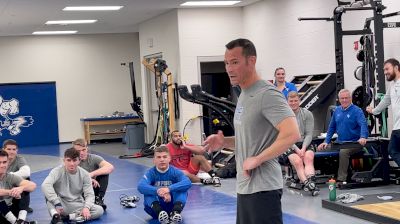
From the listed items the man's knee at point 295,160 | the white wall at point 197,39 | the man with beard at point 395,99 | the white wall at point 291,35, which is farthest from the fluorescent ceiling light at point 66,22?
the man with beard at point 395,99

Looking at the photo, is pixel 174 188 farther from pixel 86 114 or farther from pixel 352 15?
pixel 86 114

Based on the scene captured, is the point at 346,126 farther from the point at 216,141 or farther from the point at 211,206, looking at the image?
the point at 216,141

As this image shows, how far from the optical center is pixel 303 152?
27.9 ft

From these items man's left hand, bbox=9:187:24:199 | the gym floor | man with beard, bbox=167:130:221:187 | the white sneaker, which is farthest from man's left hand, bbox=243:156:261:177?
man with beard, bbox=167:130:221:187

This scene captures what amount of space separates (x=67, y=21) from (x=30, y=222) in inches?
372

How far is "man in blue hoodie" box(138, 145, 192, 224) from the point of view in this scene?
22.5ft

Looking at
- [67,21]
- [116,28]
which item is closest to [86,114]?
[116,28]

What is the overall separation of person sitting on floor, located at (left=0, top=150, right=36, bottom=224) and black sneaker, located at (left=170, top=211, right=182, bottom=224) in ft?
5.20

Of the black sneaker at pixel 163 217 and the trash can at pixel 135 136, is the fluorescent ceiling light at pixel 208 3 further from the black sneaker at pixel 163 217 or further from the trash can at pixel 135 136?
the black sneaker at pixel 163 217

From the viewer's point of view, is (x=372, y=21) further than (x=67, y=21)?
No

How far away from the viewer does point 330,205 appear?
7.14 m

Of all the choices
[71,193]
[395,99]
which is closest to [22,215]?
[71,193]

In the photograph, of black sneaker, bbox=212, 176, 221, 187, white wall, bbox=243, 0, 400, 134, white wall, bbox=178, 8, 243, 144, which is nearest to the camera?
black sneaker, bbox=212, 176, 221, 187

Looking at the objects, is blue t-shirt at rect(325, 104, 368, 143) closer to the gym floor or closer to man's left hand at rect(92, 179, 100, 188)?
the gym floor
